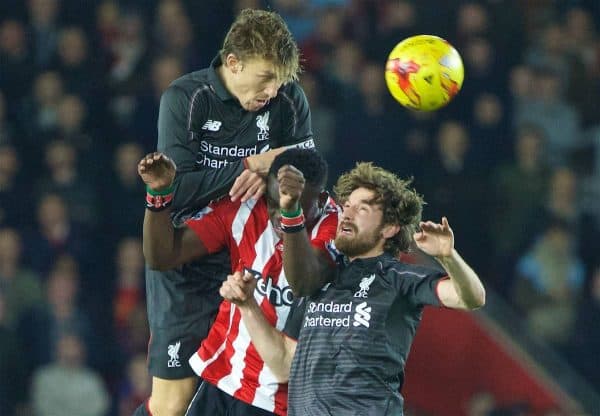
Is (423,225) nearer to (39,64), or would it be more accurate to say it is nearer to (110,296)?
(110,296)

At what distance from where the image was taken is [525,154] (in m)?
9.40

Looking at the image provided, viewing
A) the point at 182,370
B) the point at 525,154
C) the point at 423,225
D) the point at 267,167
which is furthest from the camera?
the point at 525,154

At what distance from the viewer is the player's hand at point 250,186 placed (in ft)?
17.4

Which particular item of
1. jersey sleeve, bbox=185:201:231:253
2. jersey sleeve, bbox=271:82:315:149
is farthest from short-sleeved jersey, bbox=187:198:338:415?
jersey sleeve, bbox=271:82:315:149

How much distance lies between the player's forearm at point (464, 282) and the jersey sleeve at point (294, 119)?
116 cm

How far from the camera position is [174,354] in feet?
18.9

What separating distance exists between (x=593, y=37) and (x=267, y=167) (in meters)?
5.81

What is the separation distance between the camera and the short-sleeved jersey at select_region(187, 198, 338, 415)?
5.32 meters

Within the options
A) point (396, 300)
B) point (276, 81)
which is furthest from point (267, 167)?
point (396, 300)

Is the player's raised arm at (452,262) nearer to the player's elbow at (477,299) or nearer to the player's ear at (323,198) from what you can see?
the player's elbow at (477,299)

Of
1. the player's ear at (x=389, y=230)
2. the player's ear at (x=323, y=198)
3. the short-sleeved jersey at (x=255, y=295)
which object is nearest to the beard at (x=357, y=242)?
the player's ear at (x=389, y=230)

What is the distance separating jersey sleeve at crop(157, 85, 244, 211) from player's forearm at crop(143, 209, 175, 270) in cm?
19

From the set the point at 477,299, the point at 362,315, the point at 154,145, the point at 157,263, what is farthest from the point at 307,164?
the point at 154,145

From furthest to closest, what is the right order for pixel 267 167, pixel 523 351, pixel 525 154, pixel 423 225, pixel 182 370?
pixel 525 154 < pixel 523 351 < pixel 182 370 < pixel 267 167 < pixel 423 225
